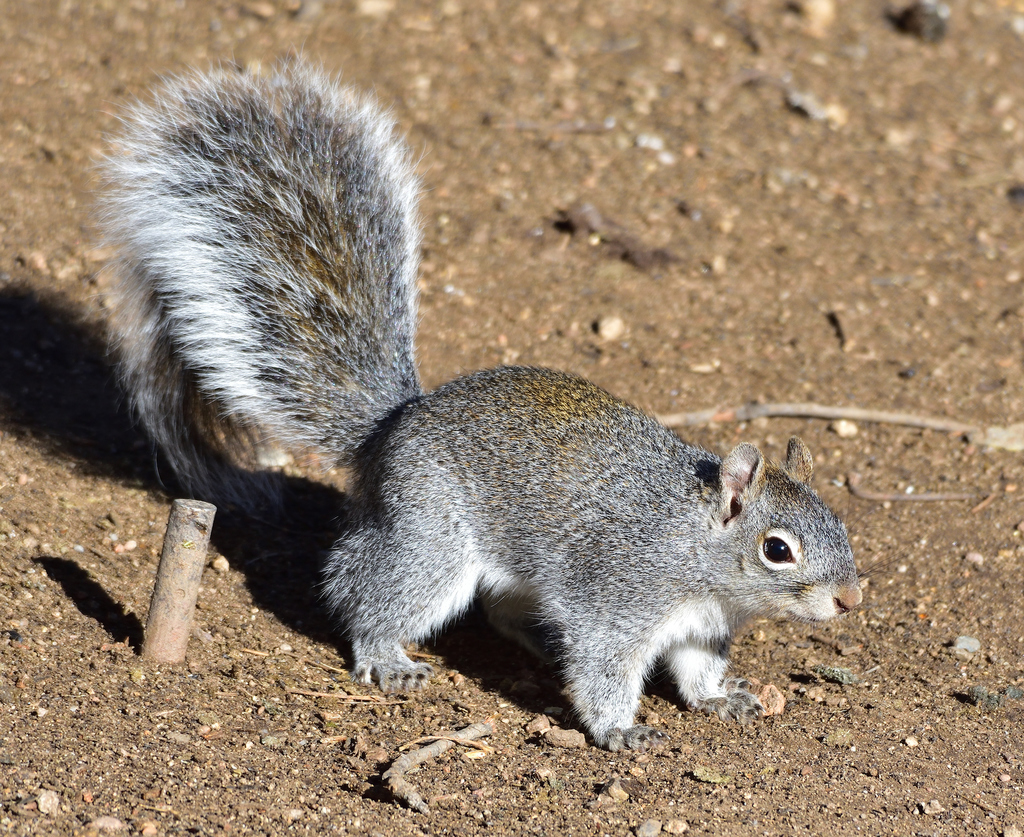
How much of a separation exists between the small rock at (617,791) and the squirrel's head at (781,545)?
2.73ft

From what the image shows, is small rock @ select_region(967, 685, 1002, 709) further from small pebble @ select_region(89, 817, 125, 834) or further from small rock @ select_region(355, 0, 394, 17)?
small rock @ select_region(355, 0, 394, 17)

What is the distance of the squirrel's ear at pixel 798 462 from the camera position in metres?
4.25

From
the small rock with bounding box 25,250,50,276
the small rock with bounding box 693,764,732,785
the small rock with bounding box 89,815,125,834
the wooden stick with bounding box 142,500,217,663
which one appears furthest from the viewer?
the small rock with bounding box 25,250,50,276

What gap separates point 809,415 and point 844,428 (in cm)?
19

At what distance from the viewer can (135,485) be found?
5059mm

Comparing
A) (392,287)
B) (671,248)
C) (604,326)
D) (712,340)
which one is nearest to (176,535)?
(392,287)

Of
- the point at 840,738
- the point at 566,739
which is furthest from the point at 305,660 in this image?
the point at 840,738

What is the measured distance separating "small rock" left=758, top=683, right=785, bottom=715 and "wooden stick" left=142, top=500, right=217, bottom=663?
7.20 ft

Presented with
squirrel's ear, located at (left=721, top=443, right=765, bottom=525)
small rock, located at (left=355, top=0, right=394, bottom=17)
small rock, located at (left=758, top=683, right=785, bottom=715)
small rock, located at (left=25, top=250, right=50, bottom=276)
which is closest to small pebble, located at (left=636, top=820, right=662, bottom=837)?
small rock, located at (left=758, top=683, right=785, bottom=715)

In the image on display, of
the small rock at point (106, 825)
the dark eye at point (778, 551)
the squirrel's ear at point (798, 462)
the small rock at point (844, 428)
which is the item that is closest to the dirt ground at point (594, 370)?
the small rock at point (106, 825)

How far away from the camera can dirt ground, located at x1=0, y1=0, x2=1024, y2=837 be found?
3.60 meters

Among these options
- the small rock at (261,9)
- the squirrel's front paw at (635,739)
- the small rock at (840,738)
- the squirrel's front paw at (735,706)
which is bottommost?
the squirrel's front paw at (635,739)

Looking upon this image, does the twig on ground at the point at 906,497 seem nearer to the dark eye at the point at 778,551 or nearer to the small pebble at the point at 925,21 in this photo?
the dark eye at the point at 778,551

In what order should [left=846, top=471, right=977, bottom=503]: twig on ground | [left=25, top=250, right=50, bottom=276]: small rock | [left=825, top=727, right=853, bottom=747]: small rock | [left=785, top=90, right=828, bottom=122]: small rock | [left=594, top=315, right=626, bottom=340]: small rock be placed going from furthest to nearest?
[left=785, top=90, right=828, bottom=122]: small rock
[left=594, top=315, right=626, bottom=340]: small rock
[left=25, top=250, right=50, bottom=276]: small rock
[left=846, top=471, right=977, bottom=503]: twig on ground
[left=825, top=727, right=853, bottom=747]: small rock
